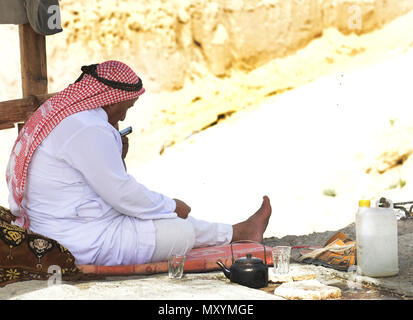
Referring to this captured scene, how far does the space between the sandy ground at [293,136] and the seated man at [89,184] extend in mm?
3026

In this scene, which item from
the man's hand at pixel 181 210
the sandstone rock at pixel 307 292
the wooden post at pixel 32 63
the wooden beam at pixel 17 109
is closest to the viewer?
the sandstone rock at pixel 307 292

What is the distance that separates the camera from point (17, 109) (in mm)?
4156

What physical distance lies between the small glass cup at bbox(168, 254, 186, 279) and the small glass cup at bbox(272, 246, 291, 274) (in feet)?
1.57

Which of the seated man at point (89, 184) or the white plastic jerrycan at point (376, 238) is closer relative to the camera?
the white plastic jerrycan at point (376, 238)

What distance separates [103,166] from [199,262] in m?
0.78

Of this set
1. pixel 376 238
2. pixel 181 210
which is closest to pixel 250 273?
pixel 376 238

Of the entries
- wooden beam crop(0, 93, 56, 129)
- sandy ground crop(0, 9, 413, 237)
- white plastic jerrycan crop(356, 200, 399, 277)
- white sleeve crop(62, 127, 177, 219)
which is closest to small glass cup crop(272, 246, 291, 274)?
white plastic jerrycan crop(356, 200, 399, 277)

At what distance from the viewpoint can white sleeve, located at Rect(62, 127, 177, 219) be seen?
3.15 meters

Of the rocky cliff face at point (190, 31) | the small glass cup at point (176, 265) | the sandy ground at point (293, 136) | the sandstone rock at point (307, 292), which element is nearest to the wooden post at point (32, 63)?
the small glass cup at point (176, 265)

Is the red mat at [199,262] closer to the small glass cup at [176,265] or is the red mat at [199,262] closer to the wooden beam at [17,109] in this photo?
the small glass cup at [176,265]

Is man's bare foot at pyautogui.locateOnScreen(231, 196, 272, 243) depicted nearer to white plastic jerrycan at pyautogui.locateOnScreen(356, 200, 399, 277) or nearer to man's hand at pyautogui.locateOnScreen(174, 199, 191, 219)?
man's hand at pyautogui.locateOnScreen(174, 199, 191, 219)

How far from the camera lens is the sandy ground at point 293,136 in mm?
7988

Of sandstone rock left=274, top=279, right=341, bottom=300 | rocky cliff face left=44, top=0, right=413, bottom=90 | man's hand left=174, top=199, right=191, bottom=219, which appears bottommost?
sandstone rock left=274, top=279, right=341, bottom=300
